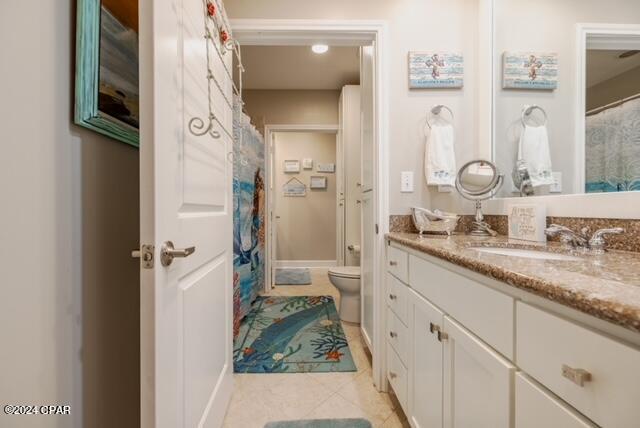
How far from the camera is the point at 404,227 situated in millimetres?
1609

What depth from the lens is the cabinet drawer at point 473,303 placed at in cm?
61

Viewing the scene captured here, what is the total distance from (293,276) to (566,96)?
3486 mm

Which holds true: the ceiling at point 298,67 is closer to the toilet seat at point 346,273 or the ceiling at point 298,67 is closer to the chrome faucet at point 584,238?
the toilet seat at point 346,273

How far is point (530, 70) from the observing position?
4.55 ft

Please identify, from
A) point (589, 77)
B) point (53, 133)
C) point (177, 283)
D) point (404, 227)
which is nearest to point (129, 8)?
point (53, 133)

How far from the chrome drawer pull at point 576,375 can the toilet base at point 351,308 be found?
194cm

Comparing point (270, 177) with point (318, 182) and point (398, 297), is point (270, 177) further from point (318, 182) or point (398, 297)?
point (398, 297)

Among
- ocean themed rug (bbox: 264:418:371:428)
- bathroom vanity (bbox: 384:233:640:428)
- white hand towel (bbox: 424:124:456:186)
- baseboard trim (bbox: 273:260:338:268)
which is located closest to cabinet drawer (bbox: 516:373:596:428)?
bathroom vanity (bbox: 384:233:640:428)

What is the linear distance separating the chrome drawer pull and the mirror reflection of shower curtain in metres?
0.79

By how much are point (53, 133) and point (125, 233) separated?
0.37m

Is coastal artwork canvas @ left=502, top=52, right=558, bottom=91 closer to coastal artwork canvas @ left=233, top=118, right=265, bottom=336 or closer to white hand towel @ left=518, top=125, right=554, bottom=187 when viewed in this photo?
white hand towel @ left=518, top=125, right=554, bottom=187

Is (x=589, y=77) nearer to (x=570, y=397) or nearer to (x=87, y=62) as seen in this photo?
(x=570, y=397)

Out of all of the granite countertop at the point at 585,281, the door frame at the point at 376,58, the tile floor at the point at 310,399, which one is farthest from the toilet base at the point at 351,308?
the granite countertop at the point at 585,281

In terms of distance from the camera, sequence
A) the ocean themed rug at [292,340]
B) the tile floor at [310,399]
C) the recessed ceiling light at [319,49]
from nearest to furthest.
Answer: the tile floor at [310,399], the ocean themed rug at [292,340], the recessed ceiling light at [319,49]
